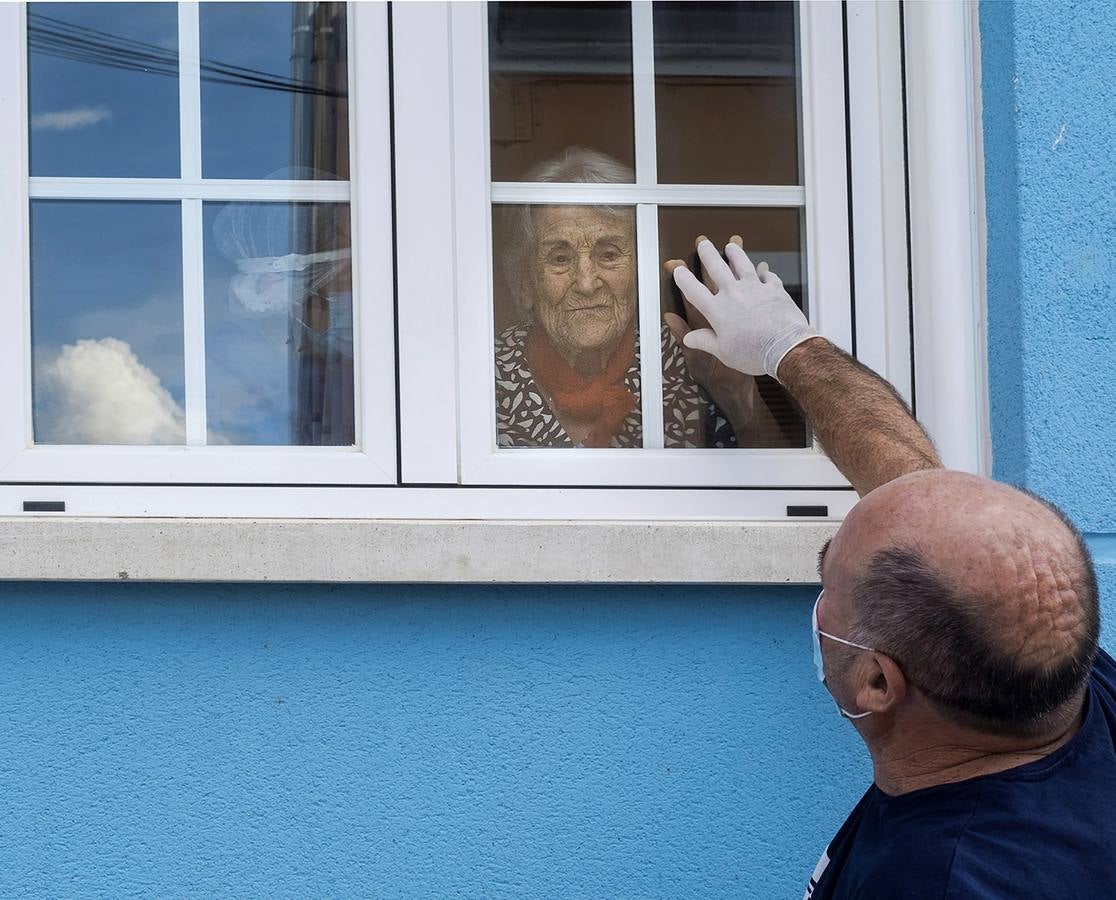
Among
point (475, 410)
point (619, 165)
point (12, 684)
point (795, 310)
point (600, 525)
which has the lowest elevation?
point (12, 684)

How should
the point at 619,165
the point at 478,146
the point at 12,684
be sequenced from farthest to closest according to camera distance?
the point at 619,165 → the point at 478,146 → the point at 12,684

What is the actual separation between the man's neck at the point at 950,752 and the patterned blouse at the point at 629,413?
909mm

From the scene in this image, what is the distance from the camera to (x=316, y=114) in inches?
83.9

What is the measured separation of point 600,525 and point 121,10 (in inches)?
51.8

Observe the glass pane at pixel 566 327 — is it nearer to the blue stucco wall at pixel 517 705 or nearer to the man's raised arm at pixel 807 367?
the man's raised arm at pixel 807 367

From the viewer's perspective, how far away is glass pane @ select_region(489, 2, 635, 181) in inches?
85.2

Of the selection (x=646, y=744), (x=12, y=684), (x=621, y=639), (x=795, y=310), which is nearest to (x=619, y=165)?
(x=795, y=310)

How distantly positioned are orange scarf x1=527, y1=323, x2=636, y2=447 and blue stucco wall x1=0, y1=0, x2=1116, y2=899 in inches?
13.6

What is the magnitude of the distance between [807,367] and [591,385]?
17.9 inches

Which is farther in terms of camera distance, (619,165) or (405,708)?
(619,165)

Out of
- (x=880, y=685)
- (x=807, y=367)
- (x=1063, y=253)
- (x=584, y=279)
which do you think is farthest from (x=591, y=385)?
(x=880, y=685)

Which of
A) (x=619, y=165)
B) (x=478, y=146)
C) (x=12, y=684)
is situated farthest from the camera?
(x=619, y=165)

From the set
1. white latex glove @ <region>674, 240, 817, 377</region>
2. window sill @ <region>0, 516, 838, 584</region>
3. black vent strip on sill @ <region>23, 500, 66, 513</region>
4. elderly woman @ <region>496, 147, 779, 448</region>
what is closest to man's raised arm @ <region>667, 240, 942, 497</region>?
white latex glove @ <region>674, 240, 817, 377</region>

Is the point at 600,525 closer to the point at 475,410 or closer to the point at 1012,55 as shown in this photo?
the point at 475,410
